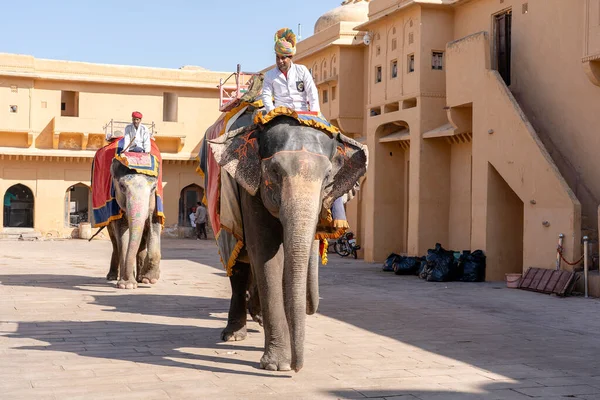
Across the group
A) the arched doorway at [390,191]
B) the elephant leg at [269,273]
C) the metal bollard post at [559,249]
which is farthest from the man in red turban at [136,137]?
the arched doorway at [390,191]

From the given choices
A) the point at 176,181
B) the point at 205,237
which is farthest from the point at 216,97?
the point at 205,237

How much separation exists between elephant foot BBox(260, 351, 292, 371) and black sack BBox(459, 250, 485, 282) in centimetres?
1108

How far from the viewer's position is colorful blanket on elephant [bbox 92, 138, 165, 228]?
1345 centimetres

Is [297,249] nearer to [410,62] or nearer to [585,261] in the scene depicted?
[585,261]

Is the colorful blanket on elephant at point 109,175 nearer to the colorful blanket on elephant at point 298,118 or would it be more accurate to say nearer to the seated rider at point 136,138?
the seated rider at point 136,138

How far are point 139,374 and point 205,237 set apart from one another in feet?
107

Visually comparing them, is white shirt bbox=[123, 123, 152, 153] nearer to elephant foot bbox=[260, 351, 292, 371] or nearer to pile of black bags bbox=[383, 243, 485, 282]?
pile of black bags bbox=[383, 243, 485, 282]

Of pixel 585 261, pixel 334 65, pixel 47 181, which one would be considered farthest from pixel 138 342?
pixel 47 181

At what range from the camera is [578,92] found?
16.3 meters

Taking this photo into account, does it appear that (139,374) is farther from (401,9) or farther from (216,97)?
(216,97)

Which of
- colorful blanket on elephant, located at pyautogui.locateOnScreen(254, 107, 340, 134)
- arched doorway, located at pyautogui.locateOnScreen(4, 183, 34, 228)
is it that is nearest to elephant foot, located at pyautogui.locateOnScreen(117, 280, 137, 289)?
colorful blanket on elephant, located at pyautogui.locateOnScreen(254, 107, 340, 134)

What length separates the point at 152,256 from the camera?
46.9ft

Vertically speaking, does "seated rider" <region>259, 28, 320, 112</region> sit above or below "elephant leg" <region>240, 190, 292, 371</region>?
above

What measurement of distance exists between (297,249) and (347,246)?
62.3 ft
